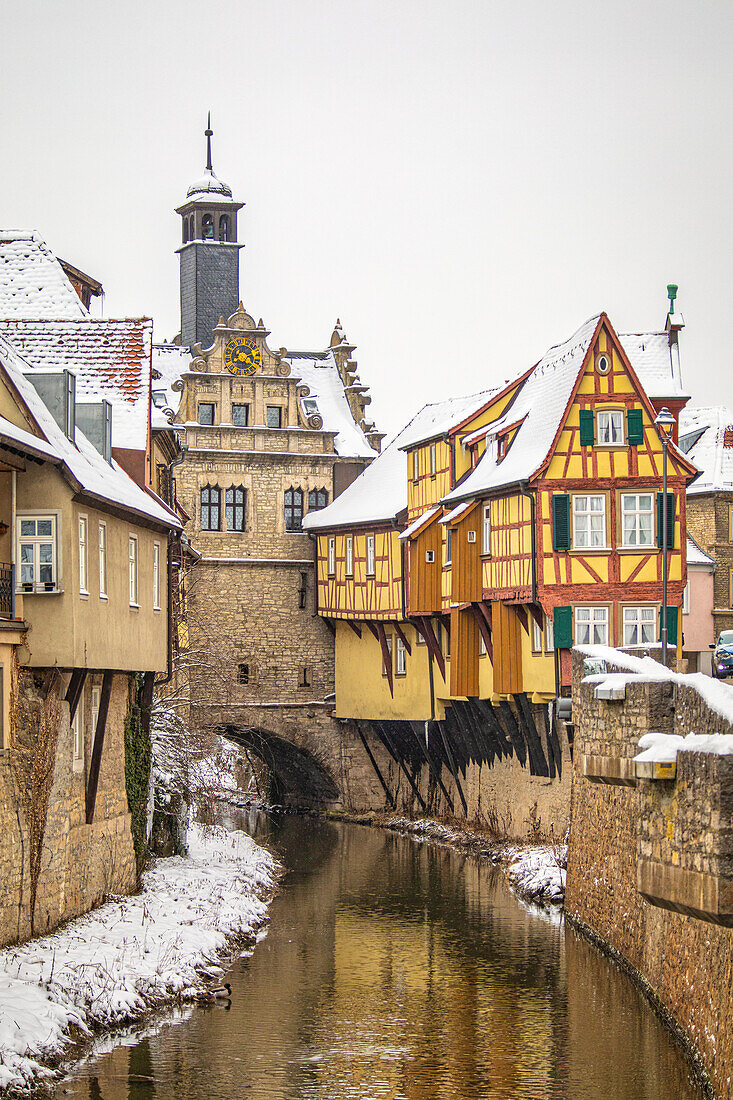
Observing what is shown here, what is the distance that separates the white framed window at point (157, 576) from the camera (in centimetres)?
2392

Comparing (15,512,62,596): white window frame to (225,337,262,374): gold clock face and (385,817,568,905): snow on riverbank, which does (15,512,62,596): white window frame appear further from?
(225,337,262,374): gold clock face

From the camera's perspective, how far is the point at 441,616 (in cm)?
3659

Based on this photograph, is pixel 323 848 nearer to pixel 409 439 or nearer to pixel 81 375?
pixel 409 439

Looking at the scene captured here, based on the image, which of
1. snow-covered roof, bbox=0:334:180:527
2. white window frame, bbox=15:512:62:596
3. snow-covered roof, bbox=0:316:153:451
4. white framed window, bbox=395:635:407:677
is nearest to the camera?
white window frame, bbox=15:512:62:596

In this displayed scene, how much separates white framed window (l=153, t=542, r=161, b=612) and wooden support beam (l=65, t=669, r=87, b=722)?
4.20 m

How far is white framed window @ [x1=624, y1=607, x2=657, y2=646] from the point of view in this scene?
2938 centimetres

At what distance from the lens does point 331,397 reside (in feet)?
154

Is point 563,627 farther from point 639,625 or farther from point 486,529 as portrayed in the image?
point 486,529

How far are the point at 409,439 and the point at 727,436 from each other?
14.4m

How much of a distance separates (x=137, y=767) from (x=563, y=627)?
28.1ft

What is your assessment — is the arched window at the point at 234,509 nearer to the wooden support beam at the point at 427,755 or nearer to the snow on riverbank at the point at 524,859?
the wooden support beam at the point at 427,755

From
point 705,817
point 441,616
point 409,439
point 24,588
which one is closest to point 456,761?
point 441,616

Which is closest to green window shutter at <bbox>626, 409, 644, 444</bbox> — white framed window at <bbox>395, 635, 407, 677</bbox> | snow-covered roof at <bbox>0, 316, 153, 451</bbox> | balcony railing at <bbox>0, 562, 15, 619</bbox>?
snow-covered roof at <bbox>0, 316, 153, 451</bbox>

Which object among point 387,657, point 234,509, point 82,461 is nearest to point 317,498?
point 234,509
